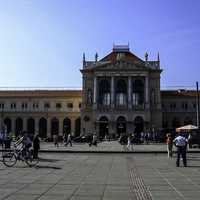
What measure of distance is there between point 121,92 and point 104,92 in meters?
4.08

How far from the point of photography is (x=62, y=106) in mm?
126500

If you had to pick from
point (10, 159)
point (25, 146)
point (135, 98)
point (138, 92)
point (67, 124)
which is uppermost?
point (138, 92)

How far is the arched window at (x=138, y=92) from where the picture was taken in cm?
11670

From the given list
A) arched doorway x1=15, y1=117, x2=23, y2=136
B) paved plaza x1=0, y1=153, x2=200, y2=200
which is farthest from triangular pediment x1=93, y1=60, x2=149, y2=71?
paved plaza x1=0, y1=153, x2=200, y2=200

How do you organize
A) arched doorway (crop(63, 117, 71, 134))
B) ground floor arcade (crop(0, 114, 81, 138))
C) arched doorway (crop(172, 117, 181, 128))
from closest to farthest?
ground floor arcade (crop(0, 114, 81, 138)) < arched doorway (crop(63, 117, 71, 134)) < arched doorway (crop(172, 117, 181, 128))

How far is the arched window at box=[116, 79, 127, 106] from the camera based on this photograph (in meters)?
117

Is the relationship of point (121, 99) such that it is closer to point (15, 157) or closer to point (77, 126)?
point (77, 126)

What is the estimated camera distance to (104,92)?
118188 mm

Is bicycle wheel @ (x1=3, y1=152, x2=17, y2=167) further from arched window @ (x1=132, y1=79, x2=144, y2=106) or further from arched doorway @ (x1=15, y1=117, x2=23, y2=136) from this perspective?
arched doorway @ (x1=15, y1=117, x2=23, y2=136)

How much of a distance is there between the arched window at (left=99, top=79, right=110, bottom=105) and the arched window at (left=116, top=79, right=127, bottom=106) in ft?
7.40

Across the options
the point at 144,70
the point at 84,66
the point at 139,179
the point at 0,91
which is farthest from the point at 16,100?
the point at 139,179

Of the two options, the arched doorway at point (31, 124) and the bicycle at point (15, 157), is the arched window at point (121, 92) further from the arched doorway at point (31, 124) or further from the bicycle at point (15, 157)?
the bicycle at point (15, 157)

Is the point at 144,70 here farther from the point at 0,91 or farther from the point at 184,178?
the point at 184,178

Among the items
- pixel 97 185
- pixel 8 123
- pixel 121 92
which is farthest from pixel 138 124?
pixel 97 185
